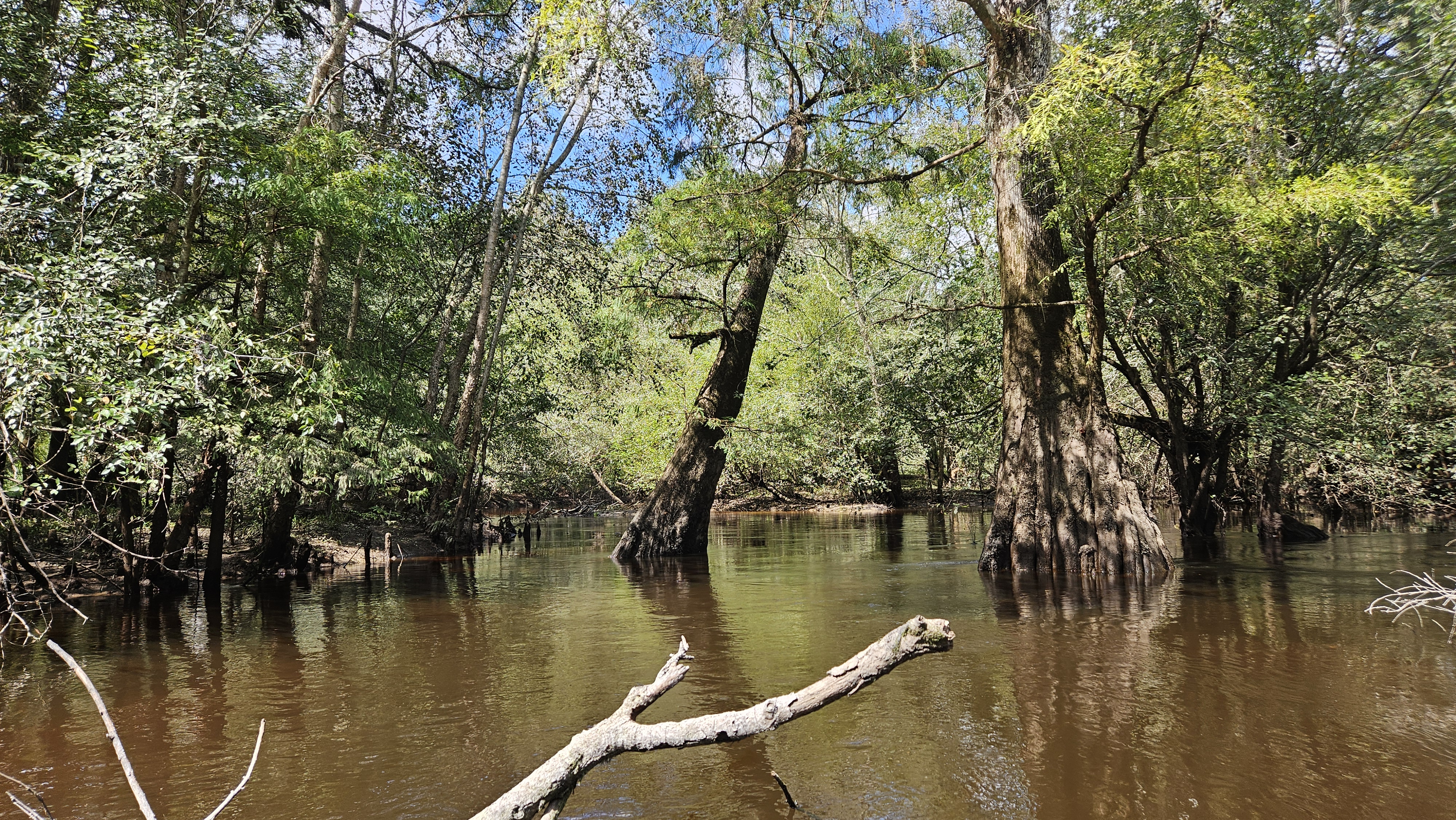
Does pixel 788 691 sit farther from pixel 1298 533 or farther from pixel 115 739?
pixel 1298 533

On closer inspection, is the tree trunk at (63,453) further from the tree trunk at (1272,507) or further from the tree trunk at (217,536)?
the tree trunk at (1272,507)

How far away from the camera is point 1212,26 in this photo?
958 centimetres

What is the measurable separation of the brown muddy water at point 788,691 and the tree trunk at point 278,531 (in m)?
3.12

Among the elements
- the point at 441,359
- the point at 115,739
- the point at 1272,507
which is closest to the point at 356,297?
the point at 441,359

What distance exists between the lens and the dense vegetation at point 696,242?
862cm

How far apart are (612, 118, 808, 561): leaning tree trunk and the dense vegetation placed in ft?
0.36

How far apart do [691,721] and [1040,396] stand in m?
10.5

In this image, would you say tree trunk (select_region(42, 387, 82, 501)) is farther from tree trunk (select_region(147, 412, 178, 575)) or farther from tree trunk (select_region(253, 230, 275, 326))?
tree trunk (select_region(253, 230, 275, 326))

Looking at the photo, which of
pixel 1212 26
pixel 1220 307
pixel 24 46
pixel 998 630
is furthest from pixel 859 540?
pixel 24 46

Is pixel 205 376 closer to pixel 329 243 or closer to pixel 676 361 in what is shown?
pixel 329 243

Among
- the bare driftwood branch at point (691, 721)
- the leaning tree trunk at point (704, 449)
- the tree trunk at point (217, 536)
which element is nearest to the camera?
the bare driftwood branch at point (691, 721)

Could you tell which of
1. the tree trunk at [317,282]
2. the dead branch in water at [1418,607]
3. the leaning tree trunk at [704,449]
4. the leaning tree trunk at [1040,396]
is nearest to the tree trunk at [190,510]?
the tree trunk at [317,282]

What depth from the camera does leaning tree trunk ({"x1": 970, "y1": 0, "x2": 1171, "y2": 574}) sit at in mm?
11867

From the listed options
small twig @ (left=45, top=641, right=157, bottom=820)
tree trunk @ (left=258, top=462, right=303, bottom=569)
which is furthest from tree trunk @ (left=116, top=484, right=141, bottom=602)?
small twig @ (left=45, top=641, right=157, bottom=820)
